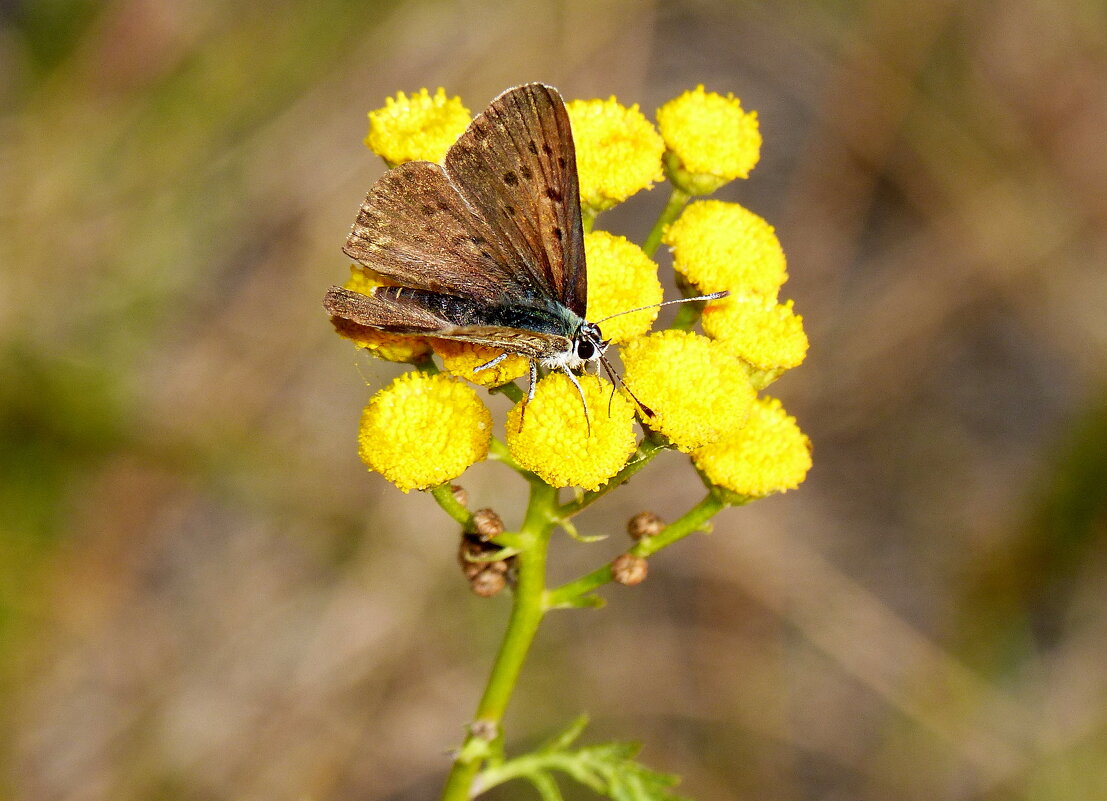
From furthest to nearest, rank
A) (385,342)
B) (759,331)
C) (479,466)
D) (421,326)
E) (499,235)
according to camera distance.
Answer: (479,466) < (499,235) < (759,331) < (385,342) < (421,326)

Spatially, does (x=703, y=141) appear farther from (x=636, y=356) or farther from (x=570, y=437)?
(x=570, y=437)

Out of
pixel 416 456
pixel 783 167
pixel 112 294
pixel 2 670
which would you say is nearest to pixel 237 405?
pixel 112 294

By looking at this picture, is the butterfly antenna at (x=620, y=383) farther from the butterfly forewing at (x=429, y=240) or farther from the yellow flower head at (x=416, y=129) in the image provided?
the yellow flower head at (x=416, y=129)

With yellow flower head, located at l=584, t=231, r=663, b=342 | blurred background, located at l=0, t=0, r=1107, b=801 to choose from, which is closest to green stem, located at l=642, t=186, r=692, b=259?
yellow flower head, located at l=584, t=231, r=663, b=342

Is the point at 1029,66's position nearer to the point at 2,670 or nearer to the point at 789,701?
the point at 789,701

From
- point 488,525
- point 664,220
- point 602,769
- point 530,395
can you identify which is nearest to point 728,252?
point 664,220
